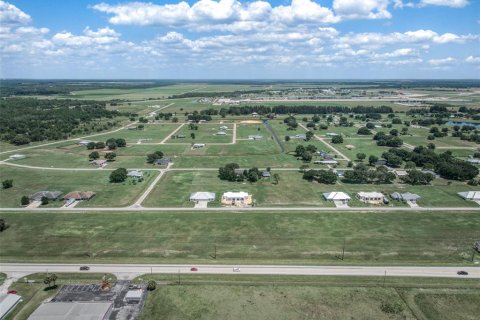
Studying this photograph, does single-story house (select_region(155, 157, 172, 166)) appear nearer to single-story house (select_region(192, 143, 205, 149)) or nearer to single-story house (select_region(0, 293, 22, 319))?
single-story house (select_region(192, 143, 205, 149))

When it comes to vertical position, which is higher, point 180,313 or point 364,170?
point 364,170

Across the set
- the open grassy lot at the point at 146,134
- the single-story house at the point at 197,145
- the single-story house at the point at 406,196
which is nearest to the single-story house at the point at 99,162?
the open grassy lot at the point at 146,134

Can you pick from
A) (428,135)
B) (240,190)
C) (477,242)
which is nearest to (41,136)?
(240,190)

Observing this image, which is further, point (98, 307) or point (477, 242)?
point (477, 242)

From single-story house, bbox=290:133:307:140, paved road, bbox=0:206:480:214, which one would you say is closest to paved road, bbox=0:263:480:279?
paved road, bbox=0:206:480:214

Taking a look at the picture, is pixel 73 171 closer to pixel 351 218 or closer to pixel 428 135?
pixel 351 218
